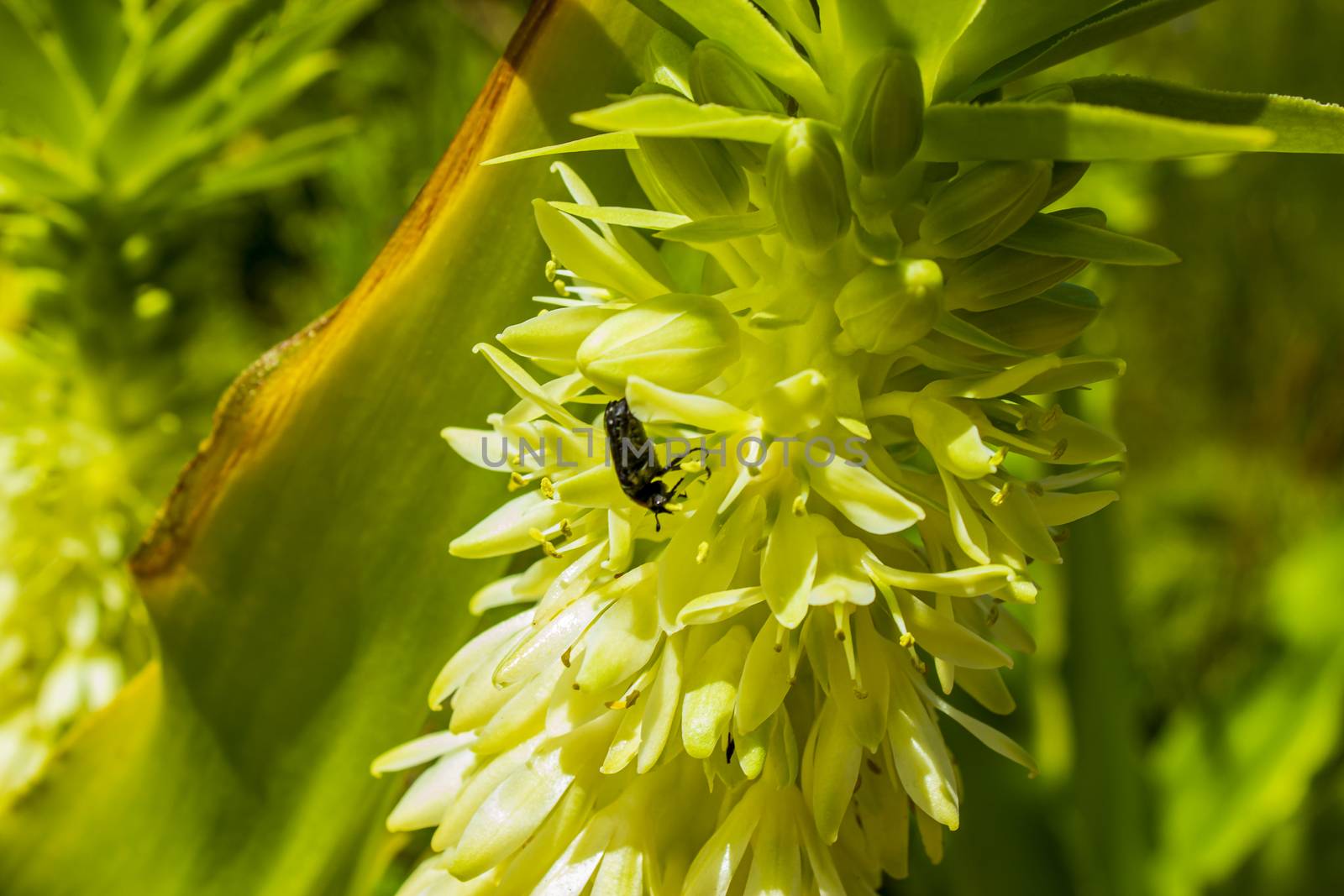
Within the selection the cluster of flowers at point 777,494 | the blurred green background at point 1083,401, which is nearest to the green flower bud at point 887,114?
the cluster of flowers at point 777,494

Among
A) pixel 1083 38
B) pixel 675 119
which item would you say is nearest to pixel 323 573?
pixel 675 119

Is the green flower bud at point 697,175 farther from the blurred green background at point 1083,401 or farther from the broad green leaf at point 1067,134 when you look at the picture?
the blurred green background at point 1083,401

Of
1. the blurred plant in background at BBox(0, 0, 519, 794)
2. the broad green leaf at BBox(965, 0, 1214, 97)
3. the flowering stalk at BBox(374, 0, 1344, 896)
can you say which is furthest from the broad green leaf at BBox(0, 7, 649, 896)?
the blurred plant in background at BBox(0, 0, 519, 794)

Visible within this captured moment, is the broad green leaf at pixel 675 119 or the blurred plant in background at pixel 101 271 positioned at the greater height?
the blurred plant in background at pixel 101 271

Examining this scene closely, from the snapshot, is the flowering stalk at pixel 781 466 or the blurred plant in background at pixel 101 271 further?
the blurred plant in background at pixel 101 271

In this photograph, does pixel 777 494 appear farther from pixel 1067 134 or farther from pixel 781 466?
pixel 1067 134

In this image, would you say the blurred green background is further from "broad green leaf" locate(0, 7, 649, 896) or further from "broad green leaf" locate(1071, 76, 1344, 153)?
"broad green leaf" locate(1071, 76, 1344, 153)

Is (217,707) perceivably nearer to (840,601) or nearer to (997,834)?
(840,601)

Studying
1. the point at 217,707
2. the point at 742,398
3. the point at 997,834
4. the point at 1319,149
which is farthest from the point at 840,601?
the point at 997,834
